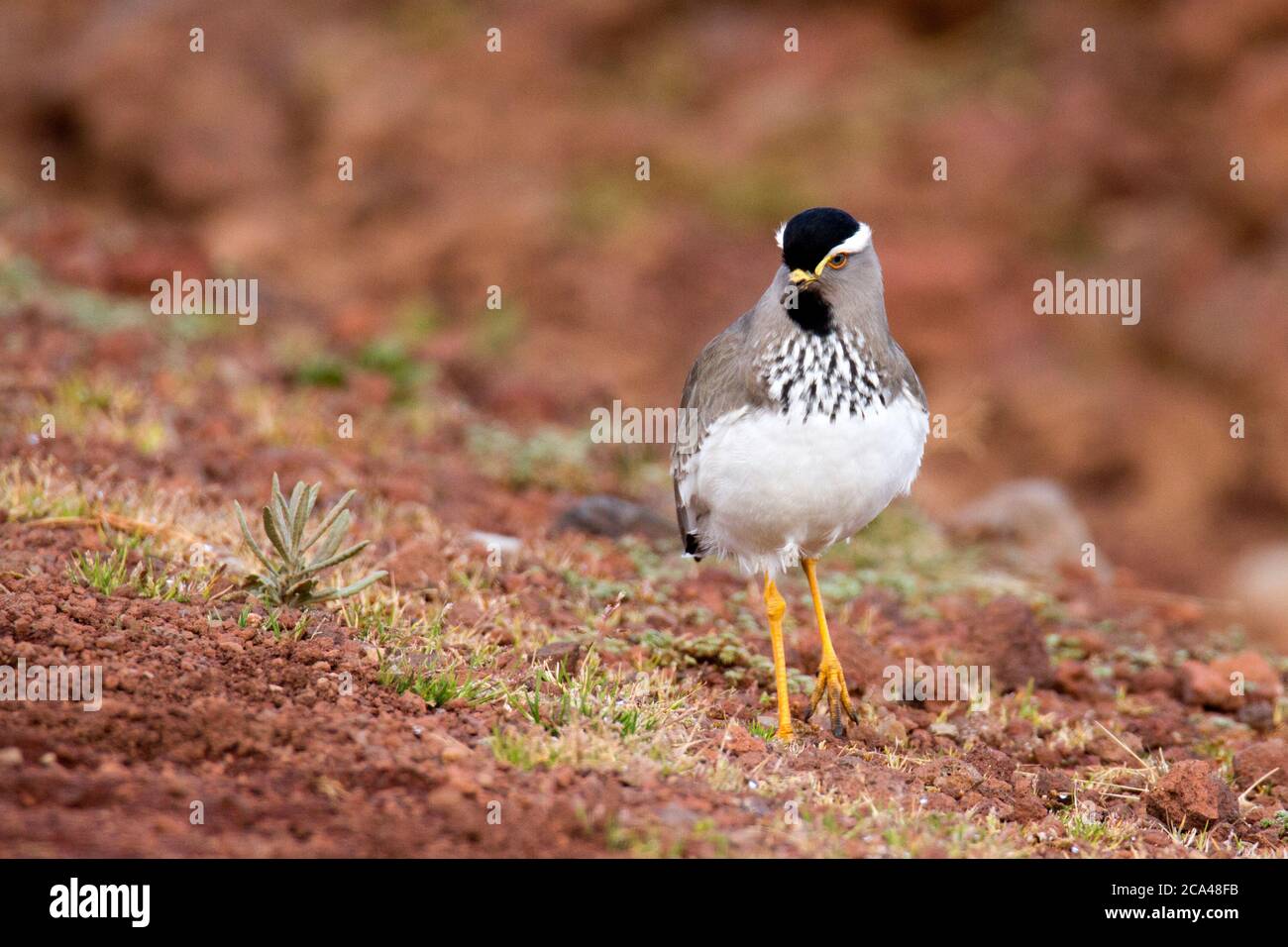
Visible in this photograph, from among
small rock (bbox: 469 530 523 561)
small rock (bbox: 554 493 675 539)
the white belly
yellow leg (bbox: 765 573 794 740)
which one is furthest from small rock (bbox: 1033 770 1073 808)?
small rock (bbox: 554 493 675 539)

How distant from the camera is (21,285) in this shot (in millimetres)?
10586

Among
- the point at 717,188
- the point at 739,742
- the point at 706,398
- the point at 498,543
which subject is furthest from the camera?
the point at 717,188

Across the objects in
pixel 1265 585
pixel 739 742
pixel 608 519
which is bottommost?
pixel 739 742

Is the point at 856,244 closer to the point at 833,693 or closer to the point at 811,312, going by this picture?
the point at 811,312

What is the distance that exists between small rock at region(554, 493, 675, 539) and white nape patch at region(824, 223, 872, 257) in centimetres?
277

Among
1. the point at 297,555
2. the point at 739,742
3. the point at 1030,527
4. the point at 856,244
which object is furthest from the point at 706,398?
the point at 1030,527

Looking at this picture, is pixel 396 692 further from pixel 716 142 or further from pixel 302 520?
pixel 716 142

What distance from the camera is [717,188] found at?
1576 centimetres

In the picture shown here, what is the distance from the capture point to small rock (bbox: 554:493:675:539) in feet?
26.5

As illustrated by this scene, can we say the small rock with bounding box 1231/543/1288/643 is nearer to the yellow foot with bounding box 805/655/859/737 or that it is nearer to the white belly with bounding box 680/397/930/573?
the yellow foot with bounding box 805/655/859/737

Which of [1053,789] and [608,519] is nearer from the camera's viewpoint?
[1053,789]

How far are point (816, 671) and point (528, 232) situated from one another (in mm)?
9209

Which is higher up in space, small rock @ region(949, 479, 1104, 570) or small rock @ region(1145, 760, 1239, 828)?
small rock @ region(949, 479, 1104, 570)

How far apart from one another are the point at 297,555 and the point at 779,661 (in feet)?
6.51
